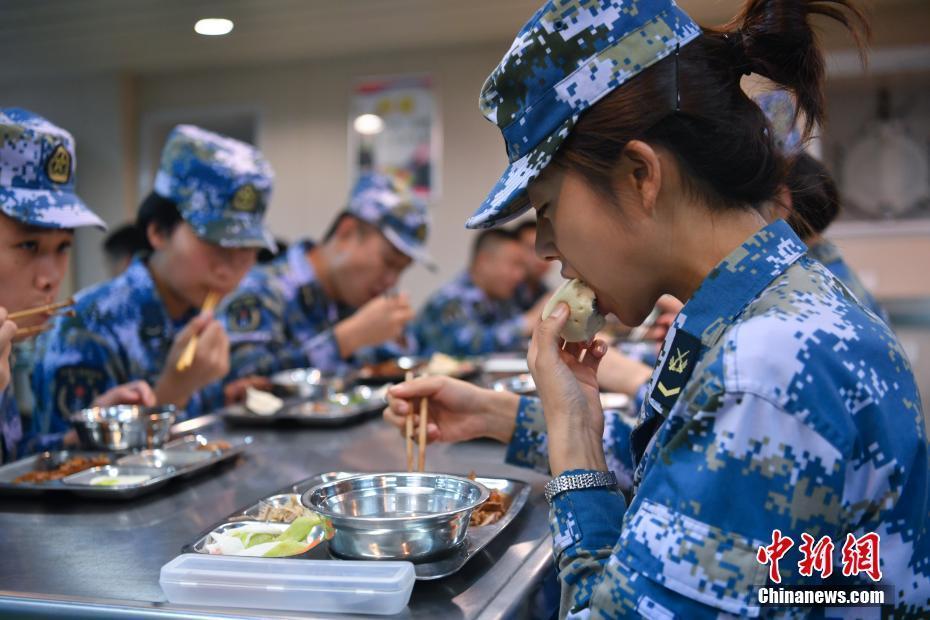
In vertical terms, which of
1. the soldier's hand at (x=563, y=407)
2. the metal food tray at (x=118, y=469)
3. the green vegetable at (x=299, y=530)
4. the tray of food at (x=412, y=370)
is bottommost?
the metal food tray at (x=118, y=469)

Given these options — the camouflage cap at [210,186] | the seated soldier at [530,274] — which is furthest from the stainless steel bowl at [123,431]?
the seated soldier at [530,274]

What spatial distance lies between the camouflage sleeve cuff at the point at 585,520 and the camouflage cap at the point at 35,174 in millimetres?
1520

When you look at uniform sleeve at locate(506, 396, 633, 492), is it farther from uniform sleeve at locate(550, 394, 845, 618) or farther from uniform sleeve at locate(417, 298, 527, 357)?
uniform sleeve at locate(417, 298, 527, 357)

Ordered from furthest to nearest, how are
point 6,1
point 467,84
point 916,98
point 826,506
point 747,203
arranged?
point 467,84
point 916,98
point 6,1
point 747,203
point 826,506

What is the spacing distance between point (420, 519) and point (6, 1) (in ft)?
19.7

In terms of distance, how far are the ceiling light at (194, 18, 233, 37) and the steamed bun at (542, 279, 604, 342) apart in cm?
582

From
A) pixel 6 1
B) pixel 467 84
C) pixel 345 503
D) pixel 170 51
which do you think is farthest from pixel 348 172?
pixel 345 503

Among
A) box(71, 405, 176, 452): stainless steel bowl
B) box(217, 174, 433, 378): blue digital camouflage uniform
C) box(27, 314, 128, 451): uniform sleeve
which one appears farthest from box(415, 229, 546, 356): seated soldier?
box(71, 405, 176, 452): stainless steel bowl

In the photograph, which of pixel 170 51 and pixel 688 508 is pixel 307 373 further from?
pixel 170 51

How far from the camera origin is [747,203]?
1.23 m

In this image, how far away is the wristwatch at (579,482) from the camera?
1249 mm

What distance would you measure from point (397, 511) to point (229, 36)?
642cm

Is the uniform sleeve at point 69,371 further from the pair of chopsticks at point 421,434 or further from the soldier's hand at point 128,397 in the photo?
the pair of chopsticks at point 421,434

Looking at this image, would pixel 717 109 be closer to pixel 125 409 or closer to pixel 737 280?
pixel 737 280
